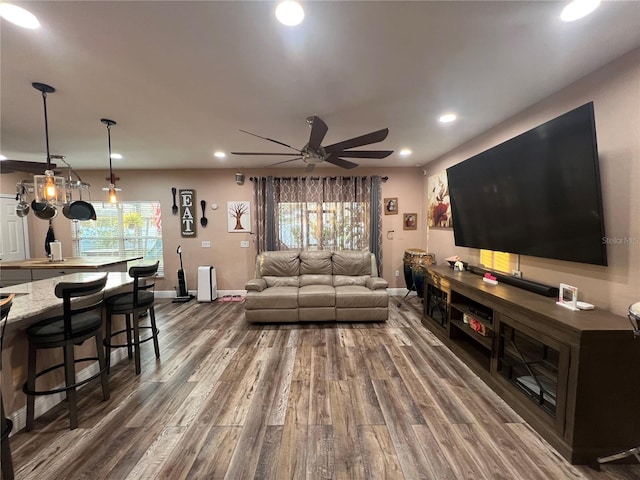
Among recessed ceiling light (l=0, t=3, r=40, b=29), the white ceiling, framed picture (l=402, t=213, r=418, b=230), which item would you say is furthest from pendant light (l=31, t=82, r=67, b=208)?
framed picture (l=402, t=213, r=418, b=230)

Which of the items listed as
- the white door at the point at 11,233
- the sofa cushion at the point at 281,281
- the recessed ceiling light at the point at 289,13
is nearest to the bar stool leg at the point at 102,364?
the sofa cushion at the point at 281,281

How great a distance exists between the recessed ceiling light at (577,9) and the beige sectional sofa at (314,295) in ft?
→ 10.5

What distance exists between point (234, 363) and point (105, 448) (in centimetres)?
116

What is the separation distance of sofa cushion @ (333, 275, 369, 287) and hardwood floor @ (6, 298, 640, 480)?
1444mm

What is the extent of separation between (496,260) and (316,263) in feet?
8.86

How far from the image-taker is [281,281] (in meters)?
4.36

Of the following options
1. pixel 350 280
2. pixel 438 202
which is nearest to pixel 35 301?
pixel 350 280

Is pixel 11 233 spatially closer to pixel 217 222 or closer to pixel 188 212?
pixel 188 212

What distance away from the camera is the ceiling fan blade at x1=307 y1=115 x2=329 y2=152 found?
206 centimetres

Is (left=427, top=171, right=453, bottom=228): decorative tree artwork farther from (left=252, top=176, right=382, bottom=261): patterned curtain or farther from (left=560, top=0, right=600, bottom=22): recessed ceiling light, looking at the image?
(left=560, top=0, right=600, bottom=22): recessed ceiling light

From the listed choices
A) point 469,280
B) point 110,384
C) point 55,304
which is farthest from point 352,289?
point 55,304

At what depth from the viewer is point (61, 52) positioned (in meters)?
1.68

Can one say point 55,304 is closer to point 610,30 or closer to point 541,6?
point 541,6

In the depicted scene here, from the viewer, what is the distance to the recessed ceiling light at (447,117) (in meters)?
2.73
